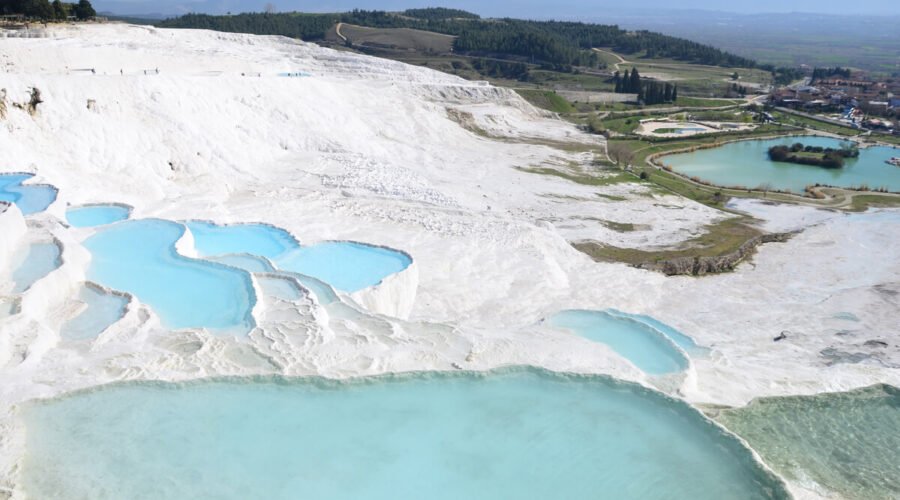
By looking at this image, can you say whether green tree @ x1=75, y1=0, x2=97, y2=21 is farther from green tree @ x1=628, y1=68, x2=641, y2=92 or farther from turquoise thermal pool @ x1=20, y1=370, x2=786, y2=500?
green tree @ x1=628, y1=68, x2=641, y2=92

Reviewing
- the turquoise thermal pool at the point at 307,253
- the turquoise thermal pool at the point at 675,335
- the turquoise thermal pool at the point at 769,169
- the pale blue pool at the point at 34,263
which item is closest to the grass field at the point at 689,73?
the turquoise thermal pool at the point at 769,169

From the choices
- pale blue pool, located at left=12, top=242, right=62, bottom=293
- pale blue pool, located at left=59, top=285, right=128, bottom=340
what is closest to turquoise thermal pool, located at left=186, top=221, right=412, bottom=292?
pale blue pool, located at left=59, top=285, right=128, bottom=340

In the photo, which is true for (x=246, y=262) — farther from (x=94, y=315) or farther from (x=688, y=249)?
(x=688, y=249)

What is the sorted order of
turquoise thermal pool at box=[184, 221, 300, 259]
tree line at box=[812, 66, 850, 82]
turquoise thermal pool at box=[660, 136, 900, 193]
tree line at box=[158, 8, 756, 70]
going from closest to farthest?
turquoise thermal pool at box=[184, 221, 300, 259], turquoise thermal pool at box=[660, 136, 900, 193], tree line at box=[158, 8, 756, 70], tree line at box=[812, 66, 850, 82]

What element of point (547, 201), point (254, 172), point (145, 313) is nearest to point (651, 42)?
point (547, 201)

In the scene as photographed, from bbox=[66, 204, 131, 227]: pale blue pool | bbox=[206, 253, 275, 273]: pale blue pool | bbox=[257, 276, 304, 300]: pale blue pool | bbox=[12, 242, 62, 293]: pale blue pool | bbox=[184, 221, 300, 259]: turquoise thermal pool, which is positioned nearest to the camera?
bbox=[12, 242, 62, 293]: pale blue pool

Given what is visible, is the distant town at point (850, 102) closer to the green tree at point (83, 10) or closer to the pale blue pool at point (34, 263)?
the green tree at point (83, 10)
